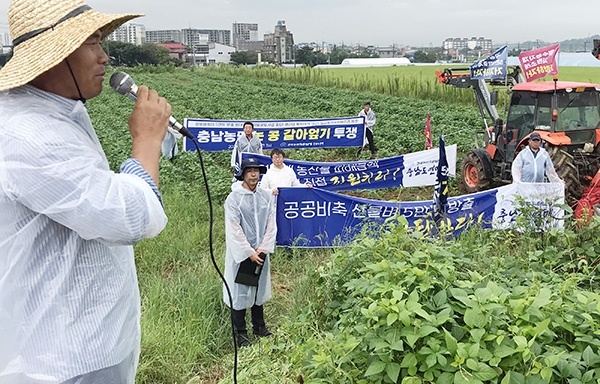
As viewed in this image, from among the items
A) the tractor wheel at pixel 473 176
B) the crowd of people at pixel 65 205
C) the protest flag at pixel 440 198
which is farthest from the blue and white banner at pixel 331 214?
the crowd of people at pixel 65 205

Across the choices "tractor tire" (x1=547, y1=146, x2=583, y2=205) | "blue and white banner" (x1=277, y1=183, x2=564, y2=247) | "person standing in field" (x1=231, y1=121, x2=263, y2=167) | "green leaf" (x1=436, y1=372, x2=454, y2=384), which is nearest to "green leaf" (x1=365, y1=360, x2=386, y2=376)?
"green leaf" (x1=436, y1=372, x2=454, y2=384)

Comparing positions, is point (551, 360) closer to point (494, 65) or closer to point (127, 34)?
point (494, 65)

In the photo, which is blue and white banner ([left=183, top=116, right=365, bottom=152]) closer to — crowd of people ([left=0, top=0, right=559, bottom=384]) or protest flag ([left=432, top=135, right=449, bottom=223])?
protest flag ([left=432, top=135, right=449, bottom=223])

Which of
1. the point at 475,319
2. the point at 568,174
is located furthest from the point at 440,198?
the point at 475,319

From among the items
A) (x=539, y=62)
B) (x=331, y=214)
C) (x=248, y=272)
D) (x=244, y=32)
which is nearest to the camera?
(x=248, y=272)

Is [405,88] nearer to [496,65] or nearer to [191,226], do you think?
[496,65]

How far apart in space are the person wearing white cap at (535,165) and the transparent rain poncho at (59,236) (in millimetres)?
6516

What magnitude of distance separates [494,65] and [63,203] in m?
9.53

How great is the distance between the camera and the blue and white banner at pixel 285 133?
11.4 metres

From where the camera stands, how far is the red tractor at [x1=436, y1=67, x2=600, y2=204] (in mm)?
7734

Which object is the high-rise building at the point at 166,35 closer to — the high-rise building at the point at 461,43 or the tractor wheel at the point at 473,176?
the high-rise building at the point at 461,43

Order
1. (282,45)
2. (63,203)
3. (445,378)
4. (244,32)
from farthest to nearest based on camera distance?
(244,32)
(282,45)
(445,378)
(63,203)

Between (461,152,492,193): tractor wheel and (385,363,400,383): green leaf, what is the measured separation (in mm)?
7233

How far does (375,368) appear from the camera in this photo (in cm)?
223
